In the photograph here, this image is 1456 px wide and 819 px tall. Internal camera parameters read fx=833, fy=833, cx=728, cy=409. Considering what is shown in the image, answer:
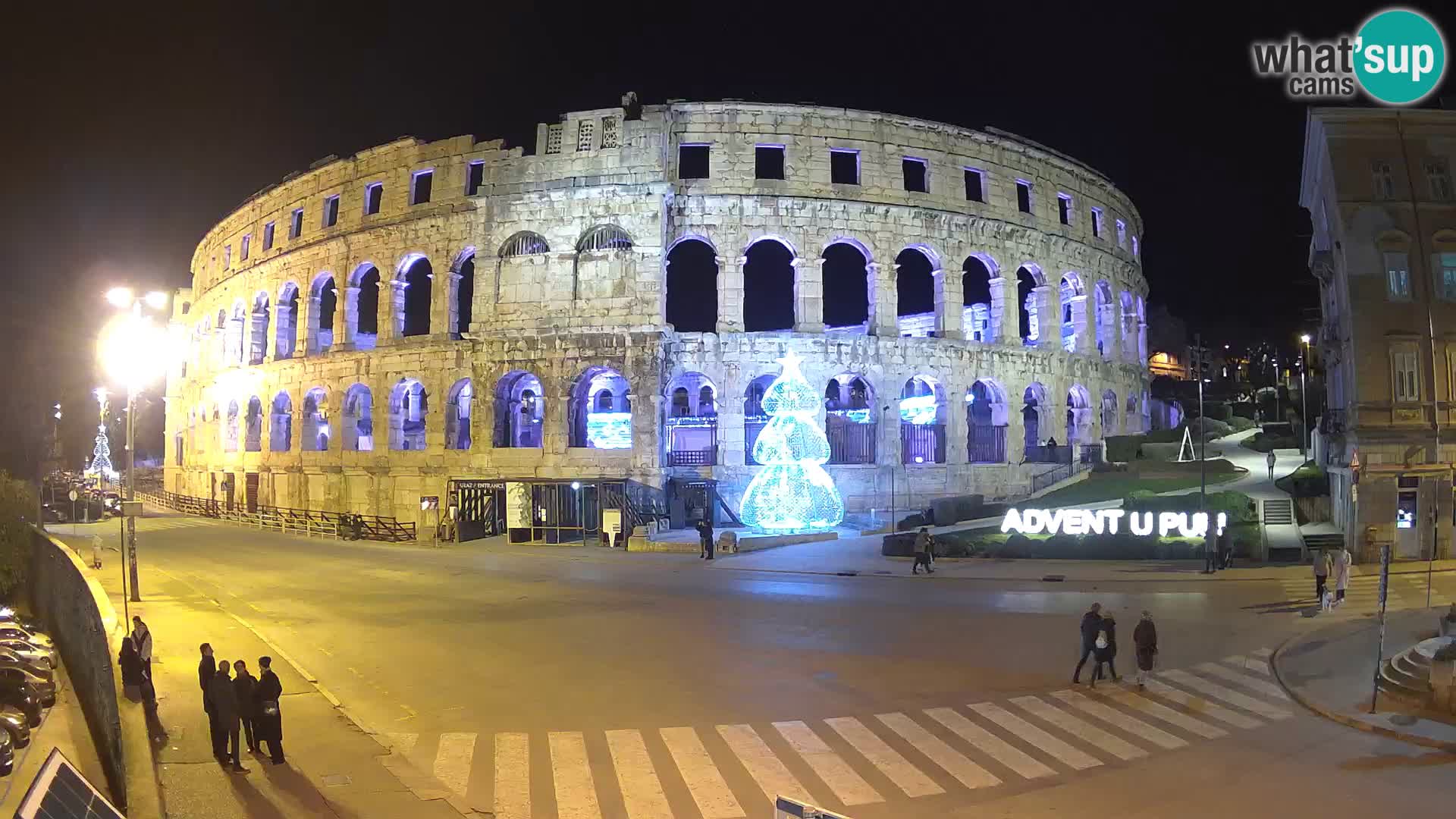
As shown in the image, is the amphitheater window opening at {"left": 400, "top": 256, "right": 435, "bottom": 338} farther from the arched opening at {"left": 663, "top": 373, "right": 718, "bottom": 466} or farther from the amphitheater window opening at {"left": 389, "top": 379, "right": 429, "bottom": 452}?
the arched opening at {"left": 663, "top": 373, "right": 718, "bottom": 466}

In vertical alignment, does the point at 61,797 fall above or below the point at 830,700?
above

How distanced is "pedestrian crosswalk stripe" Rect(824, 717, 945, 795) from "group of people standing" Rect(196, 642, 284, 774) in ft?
23.4

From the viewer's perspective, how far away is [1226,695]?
12773mm

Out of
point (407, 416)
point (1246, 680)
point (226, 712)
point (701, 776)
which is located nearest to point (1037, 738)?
point (701, 776)

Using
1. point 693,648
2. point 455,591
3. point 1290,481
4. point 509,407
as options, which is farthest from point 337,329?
point 1290,481

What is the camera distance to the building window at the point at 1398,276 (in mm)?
27016

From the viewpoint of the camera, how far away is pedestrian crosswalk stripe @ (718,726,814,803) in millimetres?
9211

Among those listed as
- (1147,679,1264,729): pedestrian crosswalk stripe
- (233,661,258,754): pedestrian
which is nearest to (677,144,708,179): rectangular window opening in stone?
(1147,679,1264,729): pedestrian crosswalk stripe

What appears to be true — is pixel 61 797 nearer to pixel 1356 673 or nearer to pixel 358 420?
pixel 1356 673

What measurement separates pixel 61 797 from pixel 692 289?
57.3m

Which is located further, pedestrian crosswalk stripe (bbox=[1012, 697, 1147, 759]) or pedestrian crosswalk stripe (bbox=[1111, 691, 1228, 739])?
pedestrian crosswalk stripe (bbox=[1111, 691, 1228, 739])

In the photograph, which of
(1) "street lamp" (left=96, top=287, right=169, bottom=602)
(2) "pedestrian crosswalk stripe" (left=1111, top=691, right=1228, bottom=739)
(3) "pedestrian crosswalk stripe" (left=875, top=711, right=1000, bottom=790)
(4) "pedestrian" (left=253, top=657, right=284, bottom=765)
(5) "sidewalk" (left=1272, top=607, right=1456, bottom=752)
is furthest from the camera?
(1) "street lamp" (left=96, top=287, right=169, bottom=602)

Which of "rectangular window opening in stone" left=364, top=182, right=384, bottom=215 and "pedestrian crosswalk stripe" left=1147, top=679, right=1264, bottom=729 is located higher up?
"rectangular window opening in stone" left=364, top=182, right=384, bottom=215

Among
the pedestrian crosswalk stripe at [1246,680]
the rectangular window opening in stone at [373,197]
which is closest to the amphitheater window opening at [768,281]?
the rectangular window opening in stone at [373,197]
